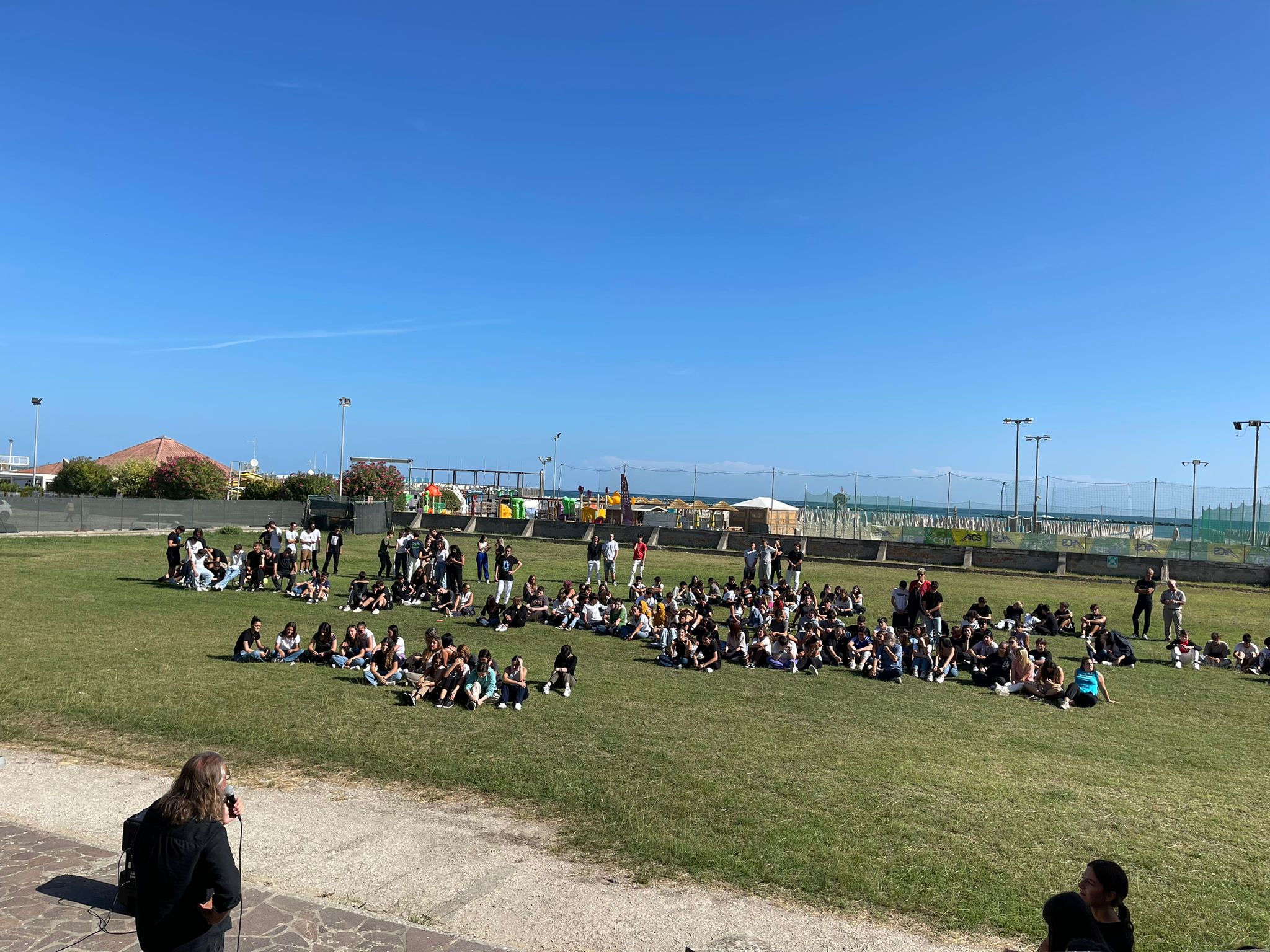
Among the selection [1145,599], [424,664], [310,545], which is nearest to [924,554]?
[1145,599]

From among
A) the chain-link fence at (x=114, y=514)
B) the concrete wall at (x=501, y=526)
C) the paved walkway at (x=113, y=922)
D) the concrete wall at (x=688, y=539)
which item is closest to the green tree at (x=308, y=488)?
the chain-link fence at (x=114, y=514)

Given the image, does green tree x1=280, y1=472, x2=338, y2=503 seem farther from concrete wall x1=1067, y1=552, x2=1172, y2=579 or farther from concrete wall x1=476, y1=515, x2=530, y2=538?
concrete wall x1=1067, y1=552, x2=1172, y2=579

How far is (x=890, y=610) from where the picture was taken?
2212cm

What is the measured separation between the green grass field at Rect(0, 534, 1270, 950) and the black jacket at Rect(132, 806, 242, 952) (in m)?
3.46

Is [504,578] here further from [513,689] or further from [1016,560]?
[1016,560]

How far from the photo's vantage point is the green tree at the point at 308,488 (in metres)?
52.2

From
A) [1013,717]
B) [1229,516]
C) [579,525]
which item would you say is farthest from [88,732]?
[1229,516]

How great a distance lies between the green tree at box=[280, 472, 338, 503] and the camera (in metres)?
52.2

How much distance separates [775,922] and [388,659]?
8390mm

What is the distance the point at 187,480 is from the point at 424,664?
4274cm

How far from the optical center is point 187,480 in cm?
4866

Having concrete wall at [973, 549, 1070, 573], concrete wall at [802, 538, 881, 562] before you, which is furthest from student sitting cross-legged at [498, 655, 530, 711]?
concrete wall at [973, 549, 1070, 573]

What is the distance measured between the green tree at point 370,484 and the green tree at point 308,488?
175cm

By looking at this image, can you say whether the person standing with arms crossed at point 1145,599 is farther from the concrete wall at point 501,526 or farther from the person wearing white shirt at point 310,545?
the concrete wall at point 501,526
